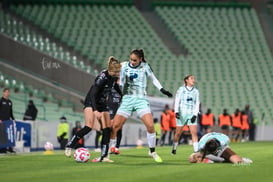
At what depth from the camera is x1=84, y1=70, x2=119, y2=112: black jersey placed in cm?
1602

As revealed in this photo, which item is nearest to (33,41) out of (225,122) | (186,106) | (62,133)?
(62,133)

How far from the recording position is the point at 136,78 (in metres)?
16.6

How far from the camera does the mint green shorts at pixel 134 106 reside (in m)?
16.5

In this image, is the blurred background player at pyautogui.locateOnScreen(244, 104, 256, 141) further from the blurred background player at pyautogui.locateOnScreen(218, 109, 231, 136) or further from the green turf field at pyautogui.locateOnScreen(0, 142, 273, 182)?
the green turf field at pyautogui.locateOnScreen(0, 142, 273, 182)

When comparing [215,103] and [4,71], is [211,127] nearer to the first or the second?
[215,103]

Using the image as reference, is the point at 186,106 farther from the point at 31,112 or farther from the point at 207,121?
the point at 207,121

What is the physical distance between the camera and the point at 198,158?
16.1 metres

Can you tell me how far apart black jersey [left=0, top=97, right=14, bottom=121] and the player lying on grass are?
909 centimetres

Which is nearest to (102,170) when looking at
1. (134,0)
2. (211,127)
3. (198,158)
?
(198,158)

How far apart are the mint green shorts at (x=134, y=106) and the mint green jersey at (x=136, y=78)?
113mm

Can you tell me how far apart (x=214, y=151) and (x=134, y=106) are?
2126mm

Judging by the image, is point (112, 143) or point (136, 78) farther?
point (112, 143)

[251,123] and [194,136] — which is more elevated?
[251,123]

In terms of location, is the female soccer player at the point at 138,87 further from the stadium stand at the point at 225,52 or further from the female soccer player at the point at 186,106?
the stadium stand at the point at 225,52
